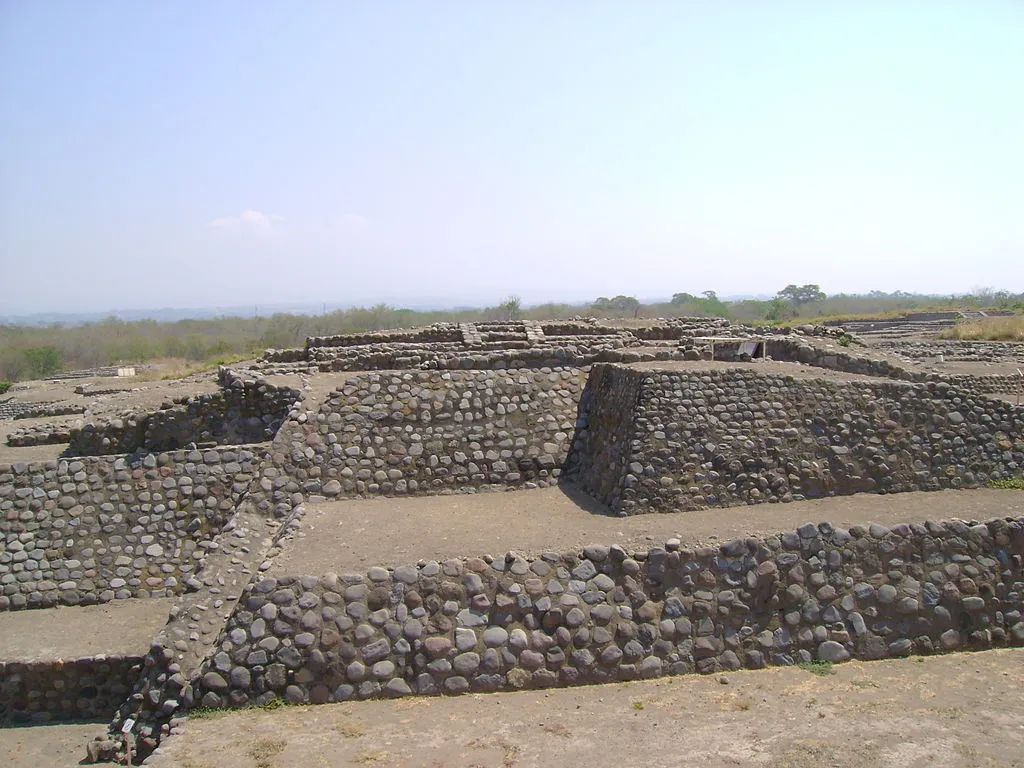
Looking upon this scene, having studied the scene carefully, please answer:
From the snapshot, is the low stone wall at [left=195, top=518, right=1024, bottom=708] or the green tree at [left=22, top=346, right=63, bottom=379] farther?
the green tree at [left=22, top=346, right=63, bottom=379]

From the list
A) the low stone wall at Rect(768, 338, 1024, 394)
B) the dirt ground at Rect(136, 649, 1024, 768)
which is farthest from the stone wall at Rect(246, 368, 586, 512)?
the low stone wall at Rect(768, 338, 1024, 394)

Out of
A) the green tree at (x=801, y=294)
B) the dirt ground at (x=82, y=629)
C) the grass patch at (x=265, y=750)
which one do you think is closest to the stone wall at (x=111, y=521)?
the dirt ground at (x=82, y=629)

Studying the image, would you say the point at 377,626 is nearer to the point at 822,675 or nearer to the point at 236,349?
the point at 822,675

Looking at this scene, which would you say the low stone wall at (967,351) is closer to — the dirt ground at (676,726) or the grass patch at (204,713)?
the dirt ground at (676,726)

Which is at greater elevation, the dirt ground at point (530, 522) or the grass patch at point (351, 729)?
the dirt ground at point (530, 522)

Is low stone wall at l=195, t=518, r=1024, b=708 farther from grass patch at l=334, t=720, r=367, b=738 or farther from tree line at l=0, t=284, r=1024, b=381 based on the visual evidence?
tree line at l=0, t=284, r=1024, b=381

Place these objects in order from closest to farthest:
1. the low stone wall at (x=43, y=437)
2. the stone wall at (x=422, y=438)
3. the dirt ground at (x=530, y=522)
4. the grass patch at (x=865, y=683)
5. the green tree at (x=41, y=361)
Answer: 1. the grass patch at (x=865, y=683)
2. the dirt ground at (x=530, y=522)
3. the stone wall at (x=422, y=438)
4. the low stone wall at (x=43, y=437)
5. the green tree at (x=41, y=361)

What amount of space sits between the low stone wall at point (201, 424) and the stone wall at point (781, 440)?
4472 mm

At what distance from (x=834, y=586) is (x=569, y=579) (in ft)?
8.44

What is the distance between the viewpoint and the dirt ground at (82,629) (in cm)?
781

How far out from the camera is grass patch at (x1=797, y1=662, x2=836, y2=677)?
7.05 meters

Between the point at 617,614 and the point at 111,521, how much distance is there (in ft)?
20.5

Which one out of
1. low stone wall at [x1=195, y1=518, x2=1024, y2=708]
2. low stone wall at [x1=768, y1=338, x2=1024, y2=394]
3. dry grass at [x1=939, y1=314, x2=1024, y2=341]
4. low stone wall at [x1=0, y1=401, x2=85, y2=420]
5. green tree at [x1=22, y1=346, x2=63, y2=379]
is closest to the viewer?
low stone wall at [x1=195, y1=518, x2=1024, y2=708]

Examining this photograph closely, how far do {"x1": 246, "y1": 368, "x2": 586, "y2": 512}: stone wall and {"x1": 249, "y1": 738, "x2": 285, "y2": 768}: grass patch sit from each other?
3.57m
